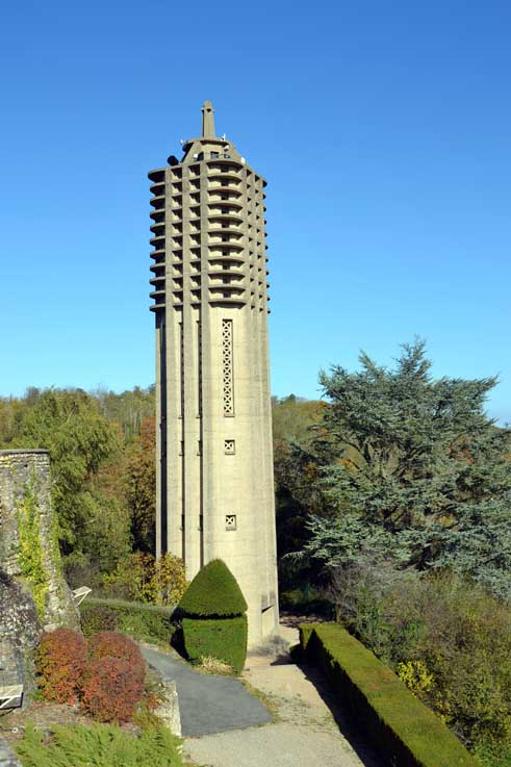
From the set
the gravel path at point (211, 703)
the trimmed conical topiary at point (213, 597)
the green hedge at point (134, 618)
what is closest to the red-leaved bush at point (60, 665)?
the gravel path at point (211, 703)

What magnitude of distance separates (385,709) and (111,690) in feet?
18.9

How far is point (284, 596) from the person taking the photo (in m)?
36.3

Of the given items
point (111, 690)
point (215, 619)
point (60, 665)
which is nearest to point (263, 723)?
point (111, 690)

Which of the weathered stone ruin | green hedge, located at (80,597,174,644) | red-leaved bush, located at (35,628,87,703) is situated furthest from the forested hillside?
the weathered stone ruin

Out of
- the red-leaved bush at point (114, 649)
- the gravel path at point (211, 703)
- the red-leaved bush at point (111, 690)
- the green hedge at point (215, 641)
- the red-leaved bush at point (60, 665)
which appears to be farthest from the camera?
the green hedge at point (215, 641)

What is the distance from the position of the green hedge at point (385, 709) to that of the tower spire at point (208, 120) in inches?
781

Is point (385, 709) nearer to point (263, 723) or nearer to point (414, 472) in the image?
point (263, 723)

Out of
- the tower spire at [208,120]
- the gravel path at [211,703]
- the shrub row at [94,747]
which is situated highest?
the tower spire at [208,120]

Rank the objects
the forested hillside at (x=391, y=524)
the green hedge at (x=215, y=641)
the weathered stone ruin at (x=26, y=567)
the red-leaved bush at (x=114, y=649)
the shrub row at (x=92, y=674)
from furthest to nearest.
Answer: the green hedge at (x=215, y=641), the forested hillside at (x=391, y=524), the red-leaved bush at (x=114, y=649), the weathered stone ruin at (x=26, y=567), the shrub row at (x=92, y=674)

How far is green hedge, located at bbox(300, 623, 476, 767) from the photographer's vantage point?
13.1 meters

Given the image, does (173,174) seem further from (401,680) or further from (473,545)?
(401,680)

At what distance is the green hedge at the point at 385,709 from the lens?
1315 cm

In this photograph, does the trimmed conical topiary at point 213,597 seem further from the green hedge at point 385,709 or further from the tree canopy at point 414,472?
the tree canopy at point 414,472

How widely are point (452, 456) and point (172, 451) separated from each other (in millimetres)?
11745
